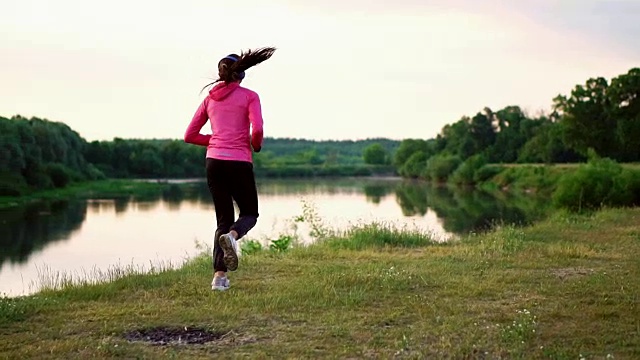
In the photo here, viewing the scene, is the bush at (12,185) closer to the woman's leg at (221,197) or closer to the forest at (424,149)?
the forest at (424,149)

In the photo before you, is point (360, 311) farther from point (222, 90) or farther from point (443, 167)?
point (443, 167)

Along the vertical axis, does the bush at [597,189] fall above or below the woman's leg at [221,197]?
below

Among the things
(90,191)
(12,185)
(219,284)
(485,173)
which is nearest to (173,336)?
(219,284)

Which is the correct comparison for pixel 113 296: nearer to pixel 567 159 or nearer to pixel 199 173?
pixel 567 159

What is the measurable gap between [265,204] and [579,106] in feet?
83.9

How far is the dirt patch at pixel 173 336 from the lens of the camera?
5207 mm

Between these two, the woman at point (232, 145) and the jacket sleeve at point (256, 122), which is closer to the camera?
the jacket sleeve at point (256, 122)

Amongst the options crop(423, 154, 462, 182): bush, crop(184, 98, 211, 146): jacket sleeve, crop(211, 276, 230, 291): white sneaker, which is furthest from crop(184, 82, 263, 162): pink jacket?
crop(423, 154, 462, 182): bush

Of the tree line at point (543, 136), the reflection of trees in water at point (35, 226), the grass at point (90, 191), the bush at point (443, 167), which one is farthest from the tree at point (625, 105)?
the reflection of trees in water at point (35, 226)

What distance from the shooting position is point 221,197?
700 cm

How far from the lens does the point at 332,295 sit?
6.71 metres

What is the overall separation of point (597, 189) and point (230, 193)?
21.4 meters

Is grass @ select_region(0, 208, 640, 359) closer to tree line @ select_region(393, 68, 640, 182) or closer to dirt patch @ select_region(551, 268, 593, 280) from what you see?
dirt patch @ select_region(551, 268, 593, 280)

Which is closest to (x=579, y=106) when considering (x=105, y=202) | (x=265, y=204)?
(x=265, y=204)
